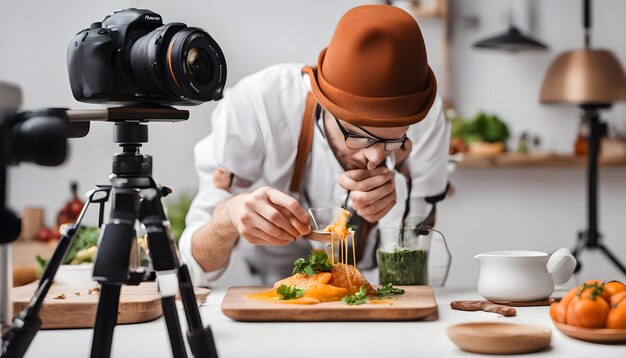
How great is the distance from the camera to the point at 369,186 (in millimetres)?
1696

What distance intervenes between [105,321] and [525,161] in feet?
10.5

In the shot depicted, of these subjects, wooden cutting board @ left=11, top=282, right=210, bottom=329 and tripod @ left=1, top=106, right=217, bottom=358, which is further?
wooden cutting board @ left=11, top=282, right=210, bottom=329

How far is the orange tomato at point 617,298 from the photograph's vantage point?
1.17 metres

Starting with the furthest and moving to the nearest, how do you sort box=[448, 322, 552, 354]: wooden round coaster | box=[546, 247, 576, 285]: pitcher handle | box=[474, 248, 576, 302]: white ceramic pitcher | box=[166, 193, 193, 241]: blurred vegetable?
box=[166, 193, 193, 241]: blurred vegetable, box=[546, 247, 576, 285]: pitcher handle, box=[474, 248, 576, 302]: white ceramic pitcher, box=[448, 322, 552, 354]: wooden round coaster

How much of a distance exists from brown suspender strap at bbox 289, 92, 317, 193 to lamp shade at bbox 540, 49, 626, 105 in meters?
2.21

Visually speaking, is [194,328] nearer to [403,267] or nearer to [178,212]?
[403,267]

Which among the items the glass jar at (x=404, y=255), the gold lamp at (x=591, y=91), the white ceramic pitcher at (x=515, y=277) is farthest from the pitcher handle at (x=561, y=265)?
the gold lamp at (x=591, y=91)

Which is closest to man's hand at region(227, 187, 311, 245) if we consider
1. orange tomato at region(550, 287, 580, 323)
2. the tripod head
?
the tripod head

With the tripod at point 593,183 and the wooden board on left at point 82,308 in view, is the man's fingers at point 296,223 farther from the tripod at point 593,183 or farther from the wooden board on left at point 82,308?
the tripod at point 593,183

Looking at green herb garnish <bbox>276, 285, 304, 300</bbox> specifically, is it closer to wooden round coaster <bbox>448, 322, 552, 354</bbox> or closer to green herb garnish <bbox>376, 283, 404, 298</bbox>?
green herb garnish <bbox>376, 283, 404, 298</bbox>

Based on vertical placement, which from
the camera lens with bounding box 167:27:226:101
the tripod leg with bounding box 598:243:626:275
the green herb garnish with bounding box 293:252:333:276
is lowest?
the tripod leg with bounding box 598:243:626:275

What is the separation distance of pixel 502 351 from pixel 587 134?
312 cm

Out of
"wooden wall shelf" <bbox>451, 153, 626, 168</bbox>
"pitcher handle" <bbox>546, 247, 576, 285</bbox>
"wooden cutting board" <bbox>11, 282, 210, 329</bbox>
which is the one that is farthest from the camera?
"wooden wall shelf" <bbox>451, 153, 626, 168</bbox>

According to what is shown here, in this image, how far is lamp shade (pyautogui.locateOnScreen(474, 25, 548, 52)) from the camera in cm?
379
